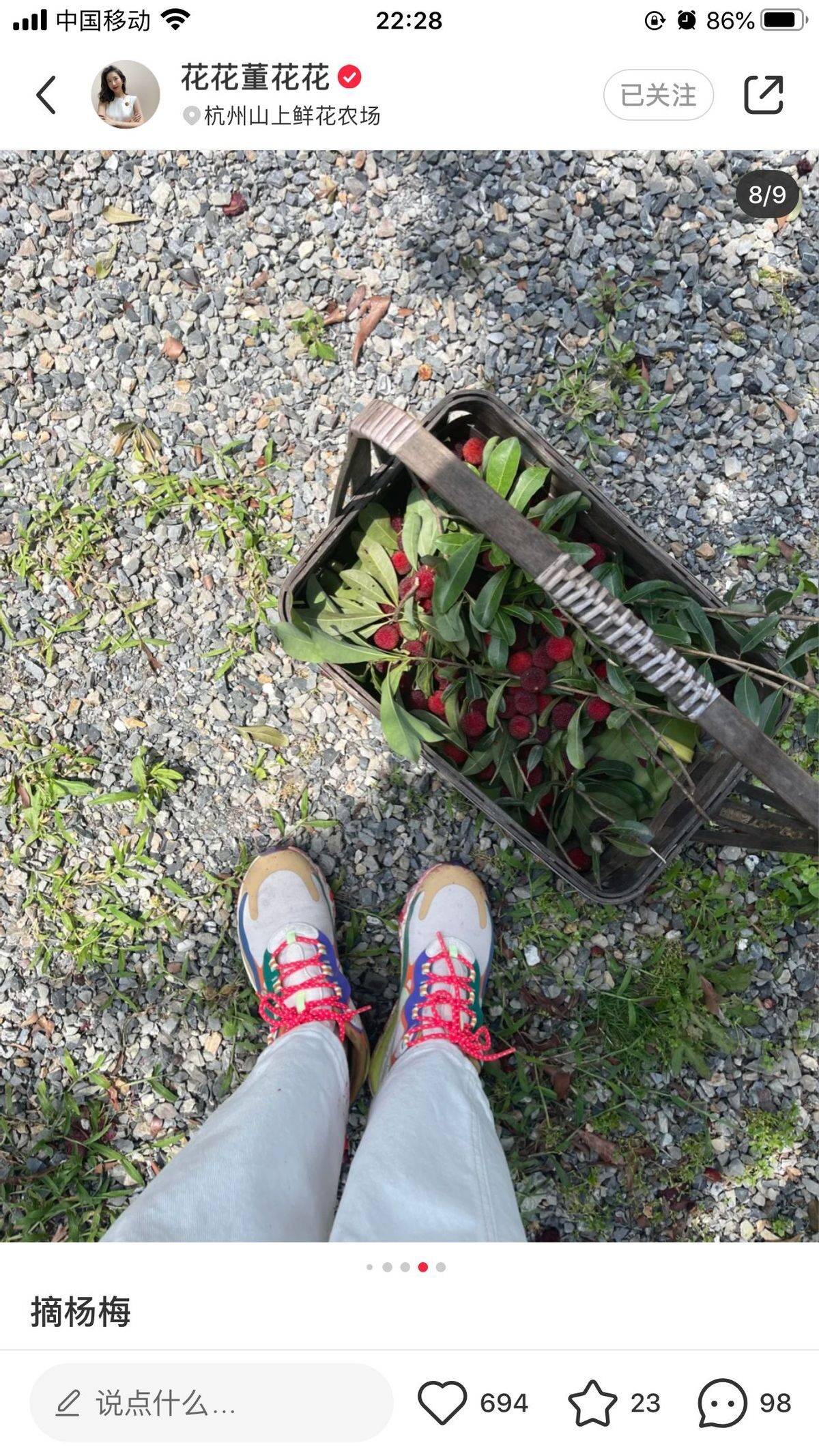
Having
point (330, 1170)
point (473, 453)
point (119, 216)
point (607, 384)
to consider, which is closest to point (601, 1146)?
point (330, 1170)

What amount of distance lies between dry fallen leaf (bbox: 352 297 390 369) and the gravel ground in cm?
2

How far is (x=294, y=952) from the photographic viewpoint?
1457 mm

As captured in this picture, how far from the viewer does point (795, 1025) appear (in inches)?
61.0

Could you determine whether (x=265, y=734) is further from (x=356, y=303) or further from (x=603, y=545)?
(x=356, y=303)

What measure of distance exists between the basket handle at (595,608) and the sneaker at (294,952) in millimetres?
725

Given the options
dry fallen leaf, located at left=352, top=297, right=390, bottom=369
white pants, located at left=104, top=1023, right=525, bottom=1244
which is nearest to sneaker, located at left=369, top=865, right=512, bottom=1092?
white pants, located at left=104, top=1023, right=525, bottom=1244

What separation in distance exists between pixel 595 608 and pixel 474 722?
0.32 meters

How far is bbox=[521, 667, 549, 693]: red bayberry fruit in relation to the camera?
122cm

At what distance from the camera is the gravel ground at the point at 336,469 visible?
1.54 m

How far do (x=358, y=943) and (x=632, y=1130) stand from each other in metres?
0.58
